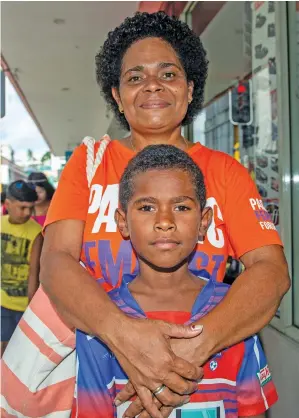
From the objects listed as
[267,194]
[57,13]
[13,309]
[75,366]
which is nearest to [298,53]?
[267,194]

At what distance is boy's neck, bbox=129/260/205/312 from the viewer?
149cm

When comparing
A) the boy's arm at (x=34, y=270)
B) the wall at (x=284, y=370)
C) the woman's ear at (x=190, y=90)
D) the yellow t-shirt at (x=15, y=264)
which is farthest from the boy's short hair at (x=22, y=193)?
the woman's ear at (x=190, y=90)

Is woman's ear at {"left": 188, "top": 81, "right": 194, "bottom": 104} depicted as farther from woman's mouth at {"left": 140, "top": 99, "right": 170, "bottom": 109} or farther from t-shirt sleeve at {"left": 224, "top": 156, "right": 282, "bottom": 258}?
t-shirt sleeve at {"left": 224, "top": 156, "right": 282, "bottom": 258}

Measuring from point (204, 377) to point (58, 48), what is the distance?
7454 millimetres

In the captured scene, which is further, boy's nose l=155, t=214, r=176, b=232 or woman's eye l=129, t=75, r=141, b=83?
woman's eye l=129, t=75, r=141, b=83

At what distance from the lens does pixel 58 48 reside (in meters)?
8.04

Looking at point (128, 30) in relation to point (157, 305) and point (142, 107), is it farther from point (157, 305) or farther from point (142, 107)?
point (157, 305)

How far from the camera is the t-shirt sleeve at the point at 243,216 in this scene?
1502mm

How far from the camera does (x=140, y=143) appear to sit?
5.71 ft

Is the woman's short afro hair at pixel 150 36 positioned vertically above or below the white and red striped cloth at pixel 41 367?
above

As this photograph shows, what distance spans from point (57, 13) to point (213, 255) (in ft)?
18.8

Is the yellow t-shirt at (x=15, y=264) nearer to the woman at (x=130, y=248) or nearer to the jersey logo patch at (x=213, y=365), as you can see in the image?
the woman at (x=130, y=248)

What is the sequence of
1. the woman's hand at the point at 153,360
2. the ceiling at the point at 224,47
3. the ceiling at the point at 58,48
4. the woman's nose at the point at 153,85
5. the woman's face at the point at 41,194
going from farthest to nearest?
the ceiling at the point at 58,48 < the woman's face at the point at 41,194 < the ceiling at the point at 224,47 < the woman's nose at the point at 153,85 < the woman's hand at the point at 153,360

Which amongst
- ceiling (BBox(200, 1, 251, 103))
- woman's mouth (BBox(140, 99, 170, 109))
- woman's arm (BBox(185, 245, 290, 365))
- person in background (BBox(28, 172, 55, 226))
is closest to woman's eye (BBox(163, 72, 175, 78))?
woman's mouth (BBox(140, 99, 170, 109))
